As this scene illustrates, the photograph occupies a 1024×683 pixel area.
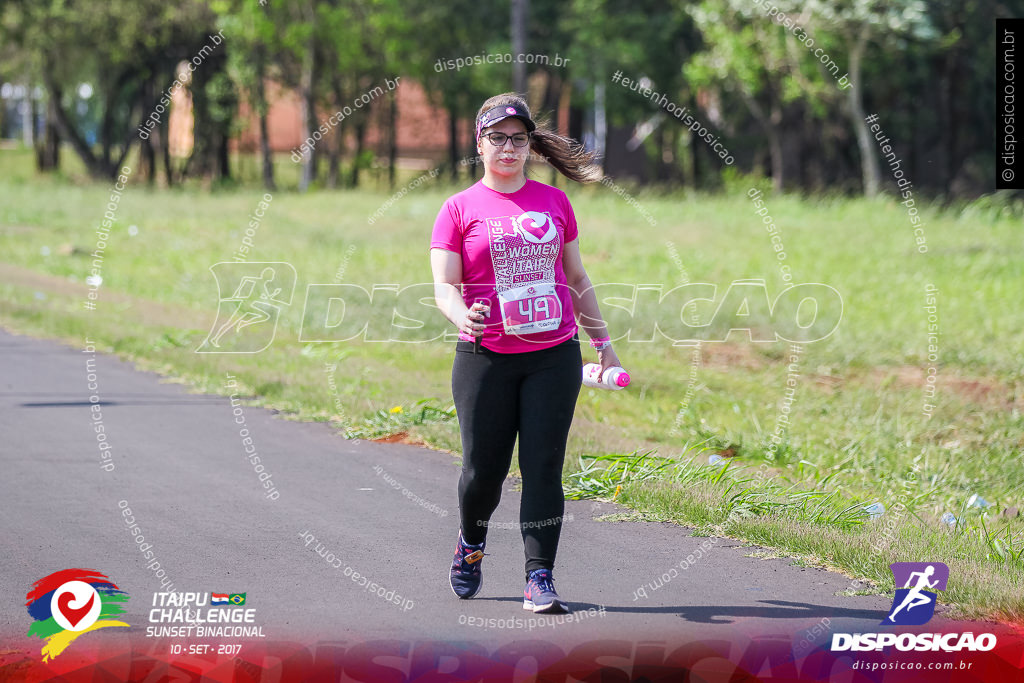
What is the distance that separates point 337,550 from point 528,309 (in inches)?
67.9

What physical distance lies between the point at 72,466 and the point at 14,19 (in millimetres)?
29001

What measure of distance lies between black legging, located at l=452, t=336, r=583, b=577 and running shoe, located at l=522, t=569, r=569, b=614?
39 mm

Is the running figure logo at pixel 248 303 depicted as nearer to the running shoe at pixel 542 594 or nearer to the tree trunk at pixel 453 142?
the running shoe at pixel 542 594

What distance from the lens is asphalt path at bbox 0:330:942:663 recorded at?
459cm

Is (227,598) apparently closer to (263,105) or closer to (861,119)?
(861,119)

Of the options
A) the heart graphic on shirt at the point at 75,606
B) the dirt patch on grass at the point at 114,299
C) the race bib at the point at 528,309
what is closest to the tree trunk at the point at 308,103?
the dirt patch on grass at the point at 114,299

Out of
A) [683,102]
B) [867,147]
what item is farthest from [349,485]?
[683,102]

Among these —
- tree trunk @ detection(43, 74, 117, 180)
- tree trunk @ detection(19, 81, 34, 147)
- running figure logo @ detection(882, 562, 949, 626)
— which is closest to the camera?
running figure logo @ detection(882, 562, 949, 626)

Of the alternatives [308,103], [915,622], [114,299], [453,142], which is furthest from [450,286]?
[453,142]

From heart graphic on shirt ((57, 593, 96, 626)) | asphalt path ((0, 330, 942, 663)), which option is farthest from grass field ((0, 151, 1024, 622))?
heart graphic on shirt ((57, 593, 96, 626))

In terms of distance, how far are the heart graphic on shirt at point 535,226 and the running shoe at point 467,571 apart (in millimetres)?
1301

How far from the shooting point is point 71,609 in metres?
4.56

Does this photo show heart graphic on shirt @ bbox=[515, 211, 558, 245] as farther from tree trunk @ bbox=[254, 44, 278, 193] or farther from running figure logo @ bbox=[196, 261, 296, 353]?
tree trunk @ bbox=[254, 44, 278, 193]

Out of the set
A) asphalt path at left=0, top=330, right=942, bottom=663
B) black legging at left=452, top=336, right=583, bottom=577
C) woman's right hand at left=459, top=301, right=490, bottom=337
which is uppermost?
woman's right hand at left=459, top=301, right=490, bottom=337
